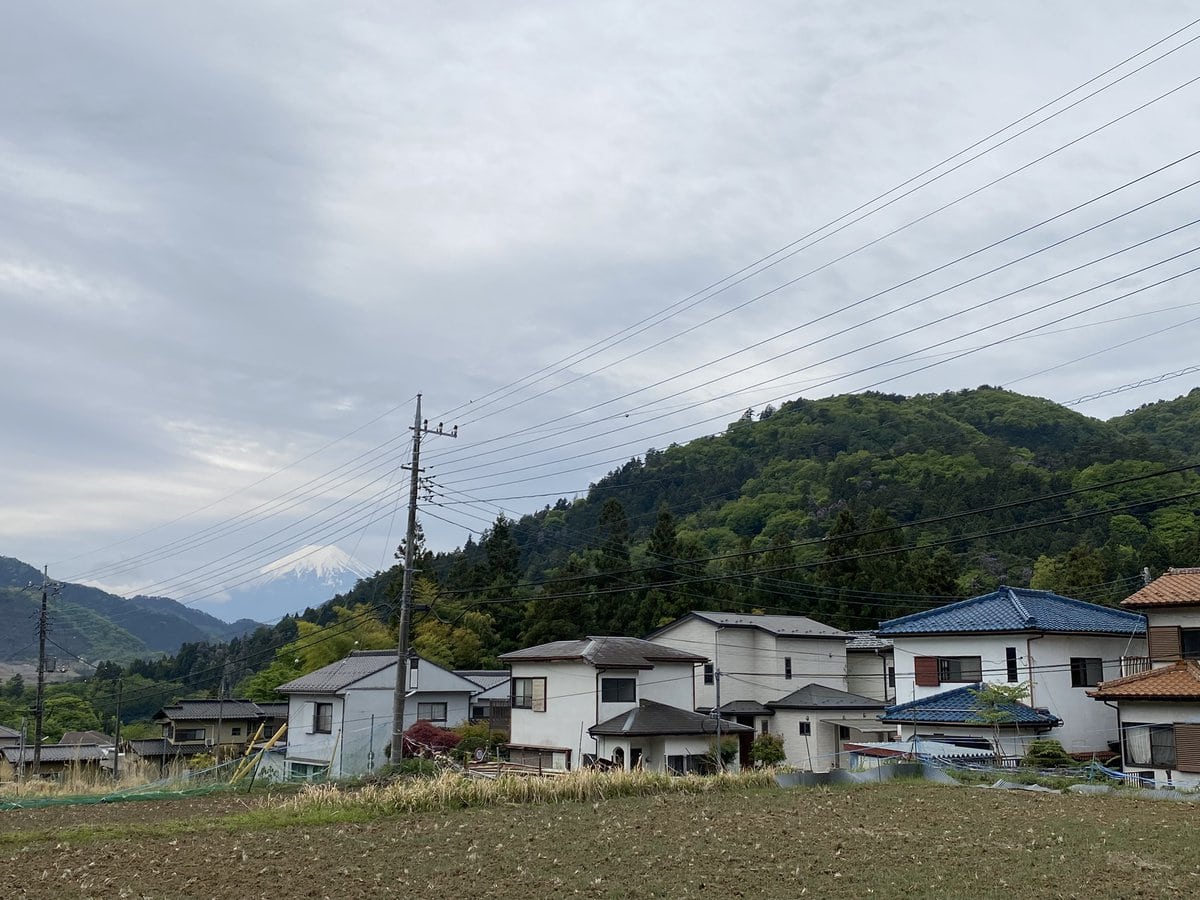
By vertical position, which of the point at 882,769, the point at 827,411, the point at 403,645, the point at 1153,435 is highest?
the point at 827,411

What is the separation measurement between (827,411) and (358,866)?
309 feet

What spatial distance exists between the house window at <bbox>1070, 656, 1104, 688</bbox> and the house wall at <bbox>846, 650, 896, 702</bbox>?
14997mm

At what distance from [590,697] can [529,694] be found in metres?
3.83

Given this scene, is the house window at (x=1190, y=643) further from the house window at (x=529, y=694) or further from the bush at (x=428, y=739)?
the bush at (x=428, y=739)

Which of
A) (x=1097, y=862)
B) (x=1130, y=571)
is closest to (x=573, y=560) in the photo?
(x=1130, y=571)

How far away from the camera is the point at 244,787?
30625 mm

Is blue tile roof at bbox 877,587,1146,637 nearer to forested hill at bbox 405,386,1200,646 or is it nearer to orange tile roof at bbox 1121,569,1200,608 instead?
orange tile roof at bbox 1121,569,1200,608

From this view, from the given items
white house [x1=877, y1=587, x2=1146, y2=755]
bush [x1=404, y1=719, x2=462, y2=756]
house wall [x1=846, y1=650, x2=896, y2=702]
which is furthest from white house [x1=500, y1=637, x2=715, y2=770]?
house wall [x1=846, y1=650, x2=896, y2=702]

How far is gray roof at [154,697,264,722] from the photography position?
61844 millimetres

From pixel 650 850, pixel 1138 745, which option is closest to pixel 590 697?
pixel 1138 745

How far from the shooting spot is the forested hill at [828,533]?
5994 cm

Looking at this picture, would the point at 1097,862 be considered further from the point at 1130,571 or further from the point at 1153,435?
the point at 1153,435

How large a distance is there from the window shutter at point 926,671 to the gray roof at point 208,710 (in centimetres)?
4437

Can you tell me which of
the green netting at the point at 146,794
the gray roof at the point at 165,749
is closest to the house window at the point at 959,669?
the green netting at the point at 146,794
